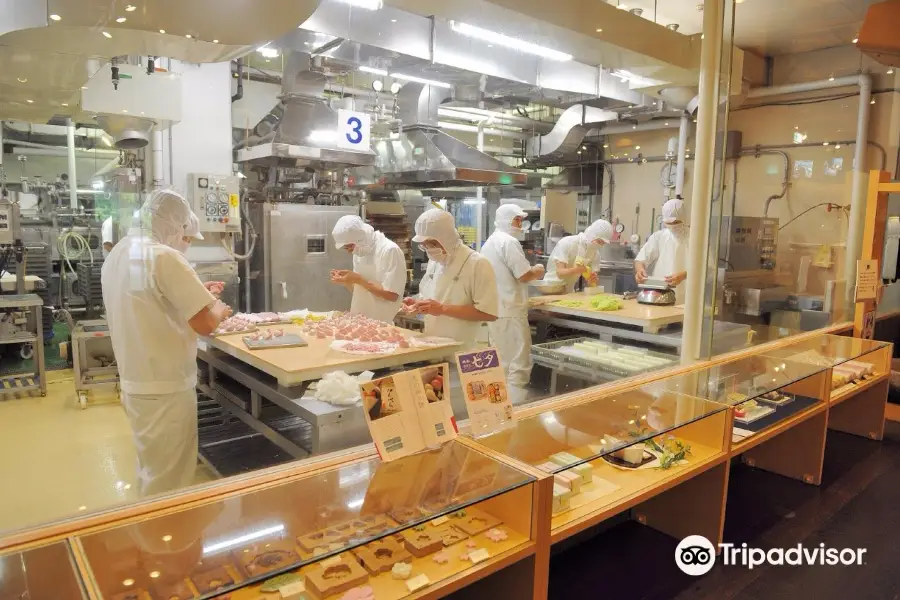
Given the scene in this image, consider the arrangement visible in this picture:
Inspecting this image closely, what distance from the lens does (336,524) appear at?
57.9 inches

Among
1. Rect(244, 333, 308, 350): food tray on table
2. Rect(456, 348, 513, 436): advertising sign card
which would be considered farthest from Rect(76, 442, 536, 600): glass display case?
Rect(244, 333, 308, 350): food tray on table

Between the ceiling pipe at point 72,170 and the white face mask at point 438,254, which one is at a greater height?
the ceiling pipe at point 72,170

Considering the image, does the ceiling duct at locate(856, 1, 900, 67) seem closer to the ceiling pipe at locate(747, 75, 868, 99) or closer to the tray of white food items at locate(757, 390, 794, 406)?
the tray of white food items at locate(757, 390, 794, 406)

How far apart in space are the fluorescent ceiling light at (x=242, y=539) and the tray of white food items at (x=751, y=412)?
2.18 m

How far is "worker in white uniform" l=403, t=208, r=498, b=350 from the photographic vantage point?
341 centimetres

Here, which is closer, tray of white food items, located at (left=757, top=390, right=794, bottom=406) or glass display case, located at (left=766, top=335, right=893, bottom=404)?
tray of white food items, located at (left=757, top=390, right=794, bottom=406)

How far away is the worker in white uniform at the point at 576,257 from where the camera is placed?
5719 mm

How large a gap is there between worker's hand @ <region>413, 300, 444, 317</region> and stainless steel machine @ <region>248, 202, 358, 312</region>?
92.4 inches

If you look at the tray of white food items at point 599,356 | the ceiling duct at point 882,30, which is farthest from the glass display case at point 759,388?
the ceiling duct at point 882,30

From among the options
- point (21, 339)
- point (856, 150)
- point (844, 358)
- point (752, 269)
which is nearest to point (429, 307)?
point (844, 358)

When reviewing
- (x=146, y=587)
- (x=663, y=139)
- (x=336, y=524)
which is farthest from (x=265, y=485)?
(x=663, y=139)

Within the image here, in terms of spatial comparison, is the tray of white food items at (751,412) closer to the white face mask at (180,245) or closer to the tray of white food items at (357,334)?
the tray of white food items at (357,334)

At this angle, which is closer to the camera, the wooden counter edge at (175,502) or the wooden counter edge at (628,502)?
the wooden counter edge at (175,502)

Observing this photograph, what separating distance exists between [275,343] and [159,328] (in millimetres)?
635
